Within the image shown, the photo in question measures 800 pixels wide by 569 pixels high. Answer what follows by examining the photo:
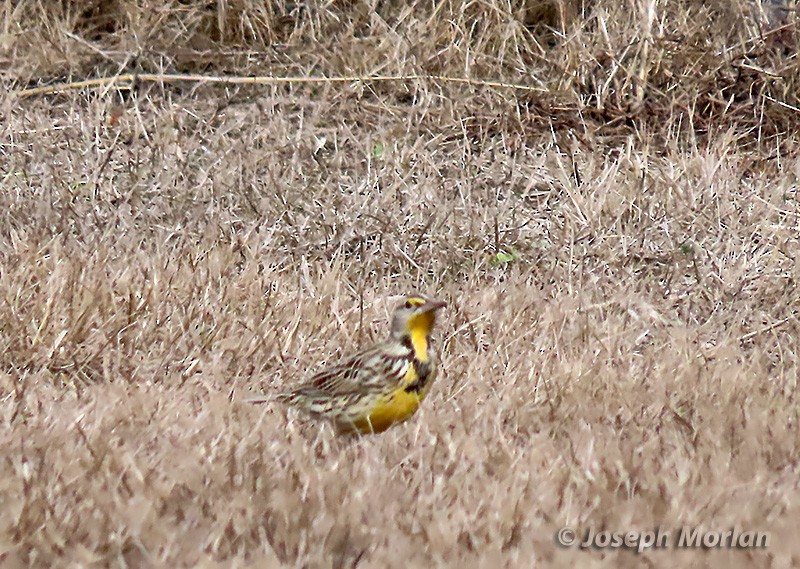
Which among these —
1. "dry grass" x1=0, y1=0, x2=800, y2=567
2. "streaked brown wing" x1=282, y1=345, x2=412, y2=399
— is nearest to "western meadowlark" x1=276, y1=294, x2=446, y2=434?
"streaked brown wing" x1=282, y1=345, x2=412, y2=399

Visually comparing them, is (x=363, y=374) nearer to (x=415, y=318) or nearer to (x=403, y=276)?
(x=415, y=318)

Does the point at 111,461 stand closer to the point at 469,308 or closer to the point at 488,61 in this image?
the point at 469,308

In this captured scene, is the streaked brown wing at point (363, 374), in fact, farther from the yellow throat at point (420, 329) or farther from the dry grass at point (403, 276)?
the dry grass at point (403, 276)

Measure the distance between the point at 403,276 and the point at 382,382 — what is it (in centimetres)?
267

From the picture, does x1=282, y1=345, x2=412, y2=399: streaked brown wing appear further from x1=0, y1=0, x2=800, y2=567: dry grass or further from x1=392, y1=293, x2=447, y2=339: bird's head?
x1=0, y1=0, x2=800, y2=567: dry grass

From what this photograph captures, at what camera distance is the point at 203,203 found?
7.90 meters

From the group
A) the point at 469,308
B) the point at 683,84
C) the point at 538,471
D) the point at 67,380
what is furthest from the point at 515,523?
the point at 683,84

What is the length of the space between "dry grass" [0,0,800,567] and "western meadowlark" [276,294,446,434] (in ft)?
0.37

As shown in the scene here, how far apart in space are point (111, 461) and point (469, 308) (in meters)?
2.54

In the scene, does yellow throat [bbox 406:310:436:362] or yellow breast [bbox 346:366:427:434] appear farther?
yellow throat [bbox 406:310:436:362]

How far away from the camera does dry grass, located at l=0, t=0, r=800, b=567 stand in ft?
11.9

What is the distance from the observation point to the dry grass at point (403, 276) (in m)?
3.62

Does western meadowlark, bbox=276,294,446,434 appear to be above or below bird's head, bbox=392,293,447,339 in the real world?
below

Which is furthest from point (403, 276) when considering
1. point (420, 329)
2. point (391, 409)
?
point (391, 409)
